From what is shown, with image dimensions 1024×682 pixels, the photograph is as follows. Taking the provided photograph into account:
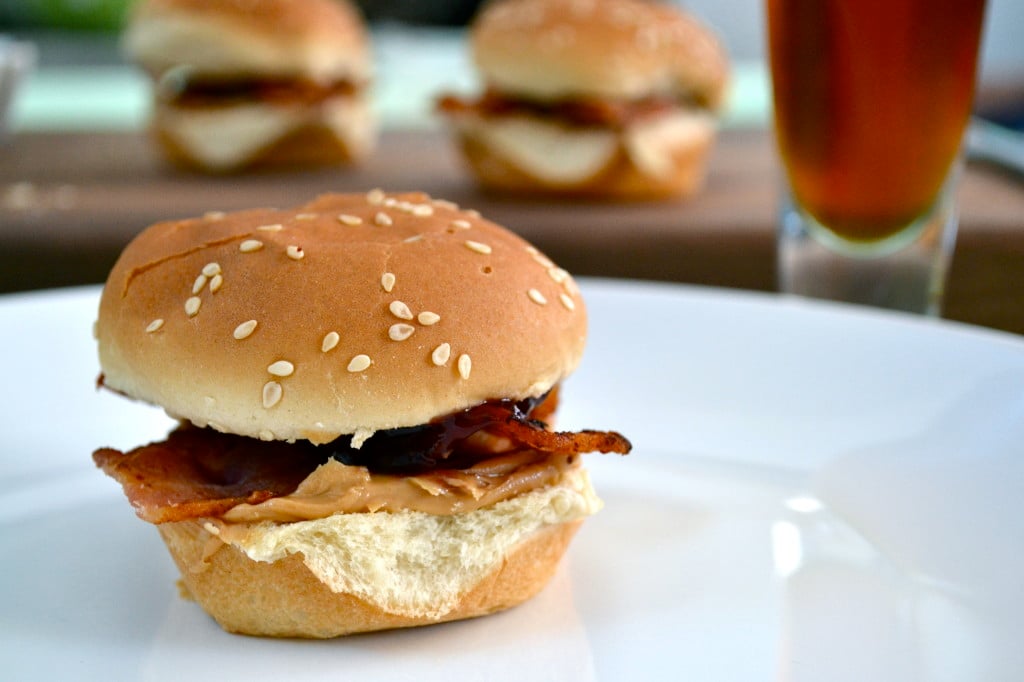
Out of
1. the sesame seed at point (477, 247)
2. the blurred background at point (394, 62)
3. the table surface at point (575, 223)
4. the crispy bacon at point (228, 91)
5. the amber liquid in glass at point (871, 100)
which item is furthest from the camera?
the blurred background at point (394, 62)

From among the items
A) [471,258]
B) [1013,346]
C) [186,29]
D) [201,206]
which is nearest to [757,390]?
[1013,346]

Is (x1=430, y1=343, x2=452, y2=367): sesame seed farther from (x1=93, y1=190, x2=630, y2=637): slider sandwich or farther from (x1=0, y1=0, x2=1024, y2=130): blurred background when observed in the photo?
(x1=0, y1=0, x2=1024, y2=130): blurred background

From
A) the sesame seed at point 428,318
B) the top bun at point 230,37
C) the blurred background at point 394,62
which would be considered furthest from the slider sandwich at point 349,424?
the blurred background at point 394,62

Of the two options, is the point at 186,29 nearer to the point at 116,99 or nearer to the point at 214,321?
the point at 116,99

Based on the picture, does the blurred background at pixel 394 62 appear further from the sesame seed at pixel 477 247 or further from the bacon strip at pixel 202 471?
the bacon strip at pixel 202 471

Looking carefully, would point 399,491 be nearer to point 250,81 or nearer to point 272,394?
point 272,394

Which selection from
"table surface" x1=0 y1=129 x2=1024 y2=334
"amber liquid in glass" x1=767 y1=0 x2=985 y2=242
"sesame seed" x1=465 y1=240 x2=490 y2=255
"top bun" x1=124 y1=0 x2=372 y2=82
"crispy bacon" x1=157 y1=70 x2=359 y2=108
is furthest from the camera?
"crispy bacon" x1=157 y1=70 x2=359 y2=108

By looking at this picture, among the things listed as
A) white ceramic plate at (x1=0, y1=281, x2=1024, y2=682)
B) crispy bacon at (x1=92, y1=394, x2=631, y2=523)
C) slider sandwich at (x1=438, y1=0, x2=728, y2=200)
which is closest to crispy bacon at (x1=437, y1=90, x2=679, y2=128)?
slider sandwich at (x1=438, y1=0, x2=728, y2=200)
